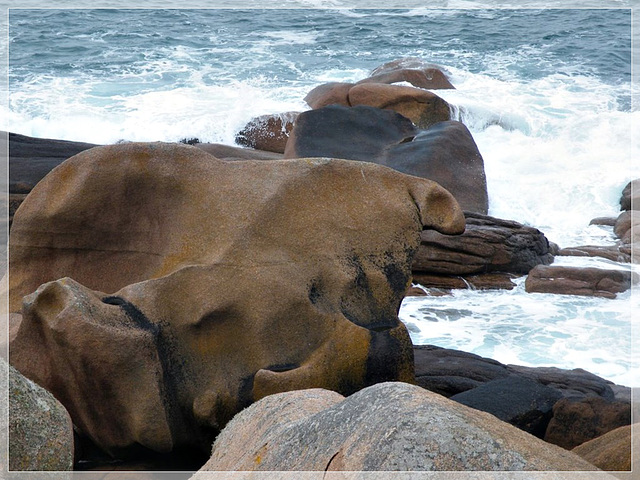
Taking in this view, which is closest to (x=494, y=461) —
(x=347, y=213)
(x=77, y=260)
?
(x=347, y=213)

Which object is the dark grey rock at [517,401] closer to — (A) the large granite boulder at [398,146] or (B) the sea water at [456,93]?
(B) the sea water at [456,93]

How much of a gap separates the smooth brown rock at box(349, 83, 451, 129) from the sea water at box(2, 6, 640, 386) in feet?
3.29

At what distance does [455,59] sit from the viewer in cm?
1909

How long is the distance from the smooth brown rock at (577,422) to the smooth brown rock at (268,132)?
7.63 meters

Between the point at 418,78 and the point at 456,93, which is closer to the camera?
the point at 456,93

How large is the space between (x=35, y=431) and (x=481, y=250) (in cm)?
615

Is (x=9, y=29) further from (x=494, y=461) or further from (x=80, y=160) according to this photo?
(x=494, y=461)

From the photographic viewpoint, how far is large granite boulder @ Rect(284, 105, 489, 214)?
9812 mm

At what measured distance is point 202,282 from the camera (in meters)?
4.44

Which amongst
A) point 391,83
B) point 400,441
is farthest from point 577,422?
point 391,83

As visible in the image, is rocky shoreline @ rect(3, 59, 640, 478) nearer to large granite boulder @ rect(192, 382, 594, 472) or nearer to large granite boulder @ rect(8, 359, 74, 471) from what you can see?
large granite boulder @ rect(8, 359, 74, 471)

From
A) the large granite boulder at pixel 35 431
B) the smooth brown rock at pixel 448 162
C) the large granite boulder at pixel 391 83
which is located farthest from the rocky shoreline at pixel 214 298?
the large granite boulder at pixel 391 83

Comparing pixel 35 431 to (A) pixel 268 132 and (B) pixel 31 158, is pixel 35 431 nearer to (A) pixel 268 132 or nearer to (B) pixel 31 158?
(B) pixel 31 158

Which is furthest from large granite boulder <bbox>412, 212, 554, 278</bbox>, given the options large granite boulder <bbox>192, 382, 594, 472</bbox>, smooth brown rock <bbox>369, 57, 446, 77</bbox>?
smooth brown rock <bbox>369, 57, 446, 77</bbox>
